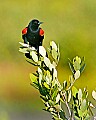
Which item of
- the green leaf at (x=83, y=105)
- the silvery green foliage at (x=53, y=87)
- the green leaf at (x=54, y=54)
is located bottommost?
the green leaf at (x=83, y=105)

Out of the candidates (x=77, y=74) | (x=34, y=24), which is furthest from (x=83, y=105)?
(x=34, y=24)

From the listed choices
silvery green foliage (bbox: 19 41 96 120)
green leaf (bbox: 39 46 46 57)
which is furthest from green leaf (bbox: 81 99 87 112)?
green leaf (bbox: 39 46 46 57)

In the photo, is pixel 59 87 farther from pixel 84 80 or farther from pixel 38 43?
pixel 84 80

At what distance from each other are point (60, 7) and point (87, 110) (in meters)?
7.92

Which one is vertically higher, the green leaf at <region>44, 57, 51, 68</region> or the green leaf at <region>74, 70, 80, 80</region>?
the green leaf at <region>44, 57, 51, 68</region>

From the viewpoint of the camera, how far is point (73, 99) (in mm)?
954

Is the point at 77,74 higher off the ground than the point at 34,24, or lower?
lower

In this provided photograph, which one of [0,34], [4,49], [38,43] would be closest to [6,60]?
Answer: [4,49]

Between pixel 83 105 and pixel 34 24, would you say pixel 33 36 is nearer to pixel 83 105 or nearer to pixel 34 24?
pixel 34 24

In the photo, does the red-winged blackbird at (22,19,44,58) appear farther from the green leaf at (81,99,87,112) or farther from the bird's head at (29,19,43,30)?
the green leaf at (81,99,87,112)

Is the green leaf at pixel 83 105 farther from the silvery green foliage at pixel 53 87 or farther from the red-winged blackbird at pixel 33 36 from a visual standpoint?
the red-winged blackbird at pixel 33 36

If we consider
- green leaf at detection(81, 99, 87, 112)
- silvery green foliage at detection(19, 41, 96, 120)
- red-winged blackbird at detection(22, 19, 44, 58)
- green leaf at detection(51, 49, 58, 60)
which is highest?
red-winged blackbird at detection(22, 19, 44, 58)

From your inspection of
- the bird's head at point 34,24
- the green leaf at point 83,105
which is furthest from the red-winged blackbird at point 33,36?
the green leaf at point 83,105

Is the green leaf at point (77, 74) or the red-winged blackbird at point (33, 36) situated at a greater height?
the red-winged blackbird at point (33, 36)
